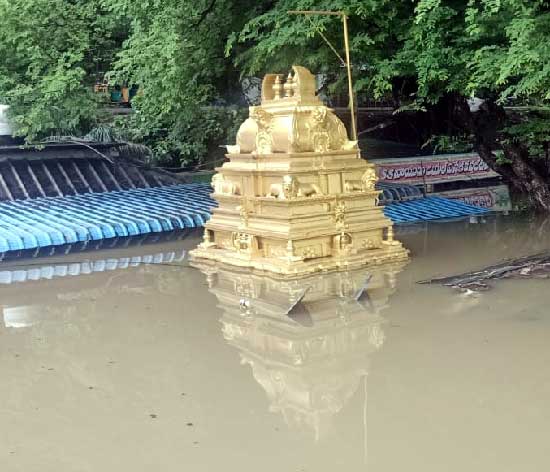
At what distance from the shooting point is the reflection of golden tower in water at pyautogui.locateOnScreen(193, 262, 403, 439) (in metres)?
4.63

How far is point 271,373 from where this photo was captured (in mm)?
5062

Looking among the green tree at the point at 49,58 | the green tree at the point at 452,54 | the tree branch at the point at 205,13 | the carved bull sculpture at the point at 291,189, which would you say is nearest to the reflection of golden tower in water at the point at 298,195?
the carved bull sculpture at the point at 291,189

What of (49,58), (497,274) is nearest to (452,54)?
(497,274)

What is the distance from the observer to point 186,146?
15.8m

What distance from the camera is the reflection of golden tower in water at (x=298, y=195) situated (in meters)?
7.96

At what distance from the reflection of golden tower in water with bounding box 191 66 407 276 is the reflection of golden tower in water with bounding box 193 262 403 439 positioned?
266mm

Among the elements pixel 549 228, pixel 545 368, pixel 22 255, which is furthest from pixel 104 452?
pixel 549 228

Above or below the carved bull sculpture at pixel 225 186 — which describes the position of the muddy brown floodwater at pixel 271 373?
below

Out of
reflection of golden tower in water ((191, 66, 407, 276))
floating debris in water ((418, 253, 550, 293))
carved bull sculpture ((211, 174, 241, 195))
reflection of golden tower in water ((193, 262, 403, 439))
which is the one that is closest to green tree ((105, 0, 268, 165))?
carved bull sculpture ((211, 174, 241, 195))

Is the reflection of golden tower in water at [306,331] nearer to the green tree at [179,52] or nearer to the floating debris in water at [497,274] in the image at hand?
the floating debris in water at [497,274]

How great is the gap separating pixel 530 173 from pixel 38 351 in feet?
26.5

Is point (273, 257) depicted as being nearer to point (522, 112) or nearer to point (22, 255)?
point (22, 255)

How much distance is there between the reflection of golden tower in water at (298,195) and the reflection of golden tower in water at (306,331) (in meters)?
0.27

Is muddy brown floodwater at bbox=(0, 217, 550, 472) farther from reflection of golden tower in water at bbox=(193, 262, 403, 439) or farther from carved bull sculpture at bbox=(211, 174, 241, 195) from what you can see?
carved bull sculpture at bbox=(211, 174, 241, 195)
